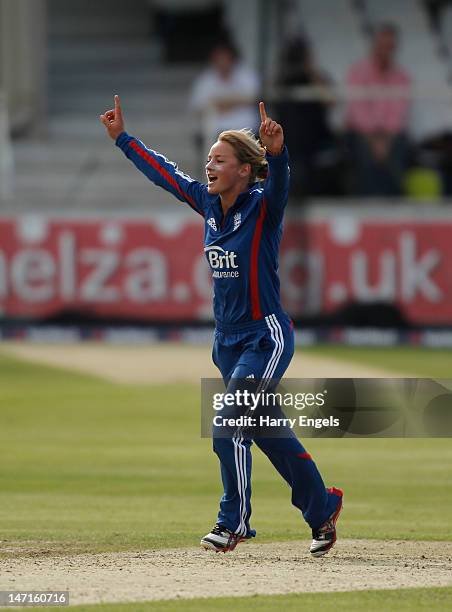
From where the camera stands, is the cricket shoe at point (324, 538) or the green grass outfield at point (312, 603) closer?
the green grass outfield at point (312, 603)

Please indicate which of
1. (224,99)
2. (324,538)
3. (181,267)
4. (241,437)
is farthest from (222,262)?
(181,267)

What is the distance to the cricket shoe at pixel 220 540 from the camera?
7512 millimetres

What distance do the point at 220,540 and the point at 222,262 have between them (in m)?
1.38

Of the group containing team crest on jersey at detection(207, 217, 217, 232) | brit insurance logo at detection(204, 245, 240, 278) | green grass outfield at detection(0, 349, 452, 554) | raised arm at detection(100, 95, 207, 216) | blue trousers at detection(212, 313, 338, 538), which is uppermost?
raised arm at detection(100, 95, 207, 216)

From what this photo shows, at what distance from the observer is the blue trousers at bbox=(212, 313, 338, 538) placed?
745cm

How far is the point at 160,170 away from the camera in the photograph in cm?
795

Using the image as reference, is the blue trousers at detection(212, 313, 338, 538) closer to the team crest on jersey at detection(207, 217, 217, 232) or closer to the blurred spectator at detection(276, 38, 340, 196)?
the team crest on jersey at detection(207, 217, 217, 232)

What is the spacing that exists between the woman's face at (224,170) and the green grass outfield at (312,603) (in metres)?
2.10

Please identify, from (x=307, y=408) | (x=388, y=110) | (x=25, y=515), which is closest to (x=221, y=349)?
(x=307, y=408)

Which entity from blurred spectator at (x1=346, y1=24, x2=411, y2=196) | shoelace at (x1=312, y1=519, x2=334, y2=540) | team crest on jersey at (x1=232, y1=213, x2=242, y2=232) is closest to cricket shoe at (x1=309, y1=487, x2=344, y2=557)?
shoelace at (x1=312, y1=519, x2=334, y2=540)

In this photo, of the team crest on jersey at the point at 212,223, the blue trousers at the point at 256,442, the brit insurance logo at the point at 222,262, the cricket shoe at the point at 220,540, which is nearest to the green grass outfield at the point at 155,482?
the cricket shoe at the point at 220,540

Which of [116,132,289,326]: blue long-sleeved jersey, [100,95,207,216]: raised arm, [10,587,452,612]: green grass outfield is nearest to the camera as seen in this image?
[10,587,452,612]: green grass outfield

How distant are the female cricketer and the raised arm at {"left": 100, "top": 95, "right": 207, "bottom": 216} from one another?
146 mm

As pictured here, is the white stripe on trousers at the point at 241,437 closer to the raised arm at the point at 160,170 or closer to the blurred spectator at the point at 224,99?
the raised arm at the point at 160,170
